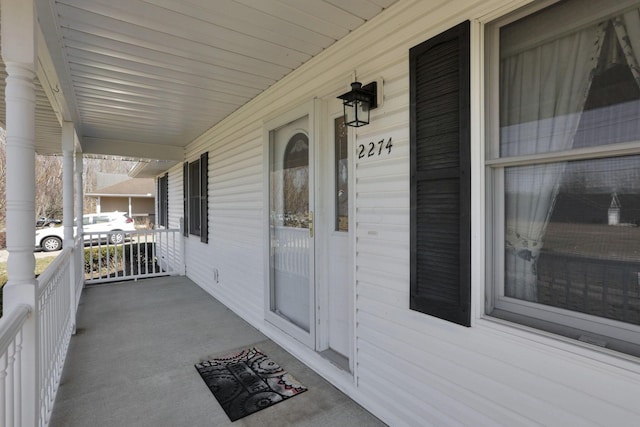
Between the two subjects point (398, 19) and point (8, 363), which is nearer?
point (8, 363)

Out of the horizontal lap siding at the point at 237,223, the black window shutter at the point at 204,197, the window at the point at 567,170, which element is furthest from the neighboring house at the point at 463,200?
the black window shutter at the point at 204,197

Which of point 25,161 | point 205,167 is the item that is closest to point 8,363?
point 25,161

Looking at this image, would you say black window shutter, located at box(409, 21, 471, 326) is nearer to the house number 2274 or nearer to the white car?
the house number 2274

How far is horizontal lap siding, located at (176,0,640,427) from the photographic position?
1.36 m

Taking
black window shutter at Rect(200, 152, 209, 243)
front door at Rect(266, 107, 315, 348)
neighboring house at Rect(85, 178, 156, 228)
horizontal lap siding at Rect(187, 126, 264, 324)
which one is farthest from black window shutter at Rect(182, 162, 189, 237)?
neighboring house at Rect(85, 178, 156, 228)

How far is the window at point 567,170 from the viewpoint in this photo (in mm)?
1254

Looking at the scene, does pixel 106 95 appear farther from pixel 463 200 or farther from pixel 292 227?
pixel 463 200

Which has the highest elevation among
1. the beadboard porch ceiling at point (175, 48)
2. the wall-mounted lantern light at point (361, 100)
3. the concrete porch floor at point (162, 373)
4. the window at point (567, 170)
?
the beadboard porch ceiling at point (175, 48)

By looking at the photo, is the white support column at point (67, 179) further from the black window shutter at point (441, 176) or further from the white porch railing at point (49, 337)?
the black window shutter at point (441, 176)

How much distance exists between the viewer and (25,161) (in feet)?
5.62

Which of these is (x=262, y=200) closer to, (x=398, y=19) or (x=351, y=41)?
(x=351, y=41)

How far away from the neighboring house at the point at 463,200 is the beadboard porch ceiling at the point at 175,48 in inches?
1.3

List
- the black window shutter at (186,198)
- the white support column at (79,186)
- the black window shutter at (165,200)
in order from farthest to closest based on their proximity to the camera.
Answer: the black window shutter at (165,200)
the black window shutter at (186,198)
the white support column at (79,186)

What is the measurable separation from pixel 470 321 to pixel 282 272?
210 cm
